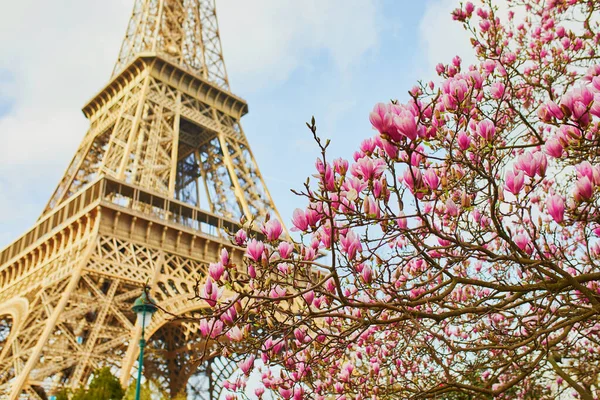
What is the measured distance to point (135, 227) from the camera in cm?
1862

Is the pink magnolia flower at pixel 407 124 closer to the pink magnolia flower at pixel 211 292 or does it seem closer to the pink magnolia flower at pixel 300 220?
the pink magnolia flower at pixel 300 220

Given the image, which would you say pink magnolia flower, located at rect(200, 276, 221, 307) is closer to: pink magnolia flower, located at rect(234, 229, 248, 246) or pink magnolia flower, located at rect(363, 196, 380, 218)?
pink magnolia flower, located at rect(234, 229, 248, 246)

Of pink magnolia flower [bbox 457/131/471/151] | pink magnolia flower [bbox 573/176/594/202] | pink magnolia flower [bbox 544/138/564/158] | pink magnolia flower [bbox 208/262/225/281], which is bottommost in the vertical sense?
pink magnolia flower [bbox 208/262/225/281]

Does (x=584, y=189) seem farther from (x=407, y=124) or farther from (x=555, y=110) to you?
(x=407, y=124)

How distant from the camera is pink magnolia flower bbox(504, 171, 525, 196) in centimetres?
274

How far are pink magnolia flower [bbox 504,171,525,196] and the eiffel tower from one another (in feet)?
26.3

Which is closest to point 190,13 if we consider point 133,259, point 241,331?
point 133,259

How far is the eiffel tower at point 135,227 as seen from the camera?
15312mm

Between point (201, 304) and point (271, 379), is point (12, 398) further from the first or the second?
point (271, 379)

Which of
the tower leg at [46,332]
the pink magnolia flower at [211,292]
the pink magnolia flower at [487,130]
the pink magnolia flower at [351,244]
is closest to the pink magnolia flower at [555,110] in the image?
the pink magnolia flower at [487,130]

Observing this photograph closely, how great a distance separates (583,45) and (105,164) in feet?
64.7

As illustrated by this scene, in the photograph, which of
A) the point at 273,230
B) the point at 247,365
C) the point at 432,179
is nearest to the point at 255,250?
the point at 273,230

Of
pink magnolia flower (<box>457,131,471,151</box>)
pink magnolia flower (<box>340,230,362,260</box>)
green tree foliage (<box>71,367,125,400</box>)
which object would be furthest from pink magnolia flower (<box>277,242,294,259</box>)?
green tree foliage (<box>71,367,125,400</box>)

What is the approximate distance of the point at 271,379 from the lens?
18.0ft
